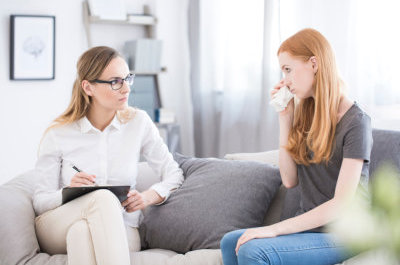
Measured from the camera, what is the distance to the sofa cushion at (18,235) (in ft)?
5.83

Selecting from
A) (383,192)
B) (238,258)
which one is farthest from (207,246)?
(383,192)

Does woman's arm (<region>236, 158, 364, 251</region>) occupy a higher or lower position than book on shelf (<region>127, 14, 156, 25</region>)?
lower

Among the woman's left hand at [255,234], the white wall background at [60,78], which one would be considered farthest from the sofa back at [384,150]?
the white wall background at [60,78]

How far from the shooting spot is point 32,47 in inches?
157

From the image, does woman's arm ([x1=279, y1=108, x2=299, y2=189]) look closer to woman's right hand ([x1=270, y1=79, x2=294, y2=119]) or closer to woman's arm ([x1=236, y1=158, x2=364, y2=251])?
woman's right hand ([x1=270, y1=79, x2=294, y2=119])

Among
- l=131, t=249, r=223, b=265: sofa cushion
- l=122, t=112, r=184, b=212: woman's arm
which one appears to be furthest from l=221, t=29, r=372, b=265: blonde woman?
l=122, t=112, r=184, b=212: woman's arm

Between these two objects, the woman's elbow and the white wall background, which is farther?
the white wall background

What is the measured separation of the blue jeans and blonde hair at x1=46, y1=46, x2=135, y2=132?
924 millimetres

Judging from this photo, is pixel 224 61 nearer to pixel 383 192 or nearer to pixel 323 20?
pixel 323 20

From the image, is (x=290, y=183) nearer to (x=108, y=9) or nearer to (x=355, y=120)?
(x=355, y=120)

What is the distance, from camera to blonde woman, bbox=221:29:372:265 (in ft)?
4.93

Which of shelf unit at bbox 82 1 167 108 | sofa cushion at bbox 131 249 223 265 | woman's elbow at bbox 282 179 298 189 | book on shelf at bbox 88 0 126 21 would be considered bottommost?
sofa cushion at bbox 131 249 223 265

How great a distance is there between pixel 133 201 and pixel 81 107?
44 cm

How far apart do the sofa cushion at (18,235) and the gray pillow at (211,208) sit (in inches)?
16.6
